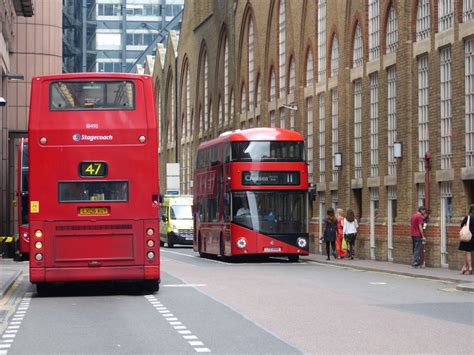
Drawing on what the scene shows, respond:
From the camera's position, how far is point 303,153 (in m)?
40.0

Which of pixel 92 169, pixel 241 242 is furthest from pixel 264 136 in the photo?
pixel 92 169

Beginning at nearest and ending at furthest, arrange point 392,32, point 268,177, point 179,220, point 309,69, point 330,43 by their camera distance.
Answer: point 268,177 < point 392,32 < point 330,43 < point 309,69 < point 179,220

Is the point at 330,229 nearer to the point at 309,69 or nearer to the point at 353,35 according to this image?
the point at 353,35

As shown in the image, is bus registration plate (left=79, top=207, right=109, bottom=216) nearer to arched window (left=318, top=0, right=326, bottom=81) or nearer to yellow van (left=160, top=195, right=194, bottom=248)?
arched window (left=318, top=0, right=326, bottom=81)

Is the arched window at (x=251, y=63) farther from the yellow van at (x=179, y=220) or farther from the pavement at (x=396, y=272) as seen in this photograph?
the pavement at (x=396, y=272)

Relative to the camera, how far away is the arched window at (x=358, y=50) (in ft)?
152

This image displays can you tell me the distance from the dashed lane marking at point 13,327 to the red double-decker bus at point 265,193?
16.8 meters

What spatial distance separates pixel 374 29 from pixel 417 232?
11.2 meters

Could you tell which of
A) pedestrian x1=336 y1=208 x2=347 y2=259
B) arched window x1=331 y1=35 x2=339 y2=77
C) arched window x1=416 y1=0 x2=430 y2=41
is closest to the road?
arched window x1=416 y1=0 x2=430 y2=41

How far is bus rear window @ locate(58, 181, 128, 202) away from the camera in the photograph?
23859mm

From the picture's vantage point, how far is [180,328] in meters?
17.1

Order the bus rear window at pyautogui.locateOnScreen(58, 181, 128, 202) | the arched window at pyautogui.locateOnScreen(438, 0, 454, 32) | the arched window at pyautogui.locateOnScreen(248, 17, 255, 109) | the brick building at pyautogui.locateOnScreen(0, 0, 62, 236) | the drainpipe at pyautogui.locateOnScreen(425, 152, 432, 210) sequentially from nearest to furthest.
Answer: the bus rear window at pyautogui.locateOnScreen(58, 181, 128, 202), the arched window at pyautogui.locateOnScreen(438, 0, 454, 32), the drainpipe at pyautogui.locateOnScreen(425, 152, 432, 210), the arched window at pyautogui.locateOnScreen(248, 17, 255, 109), the brick building at pyautogui.locateOnScreen(0, 0, 62, 236)

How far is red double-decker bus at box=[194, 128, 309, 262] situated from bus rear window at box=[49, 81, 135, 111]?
16049 mm

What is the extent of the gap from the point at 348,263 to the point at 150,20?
390 ft
